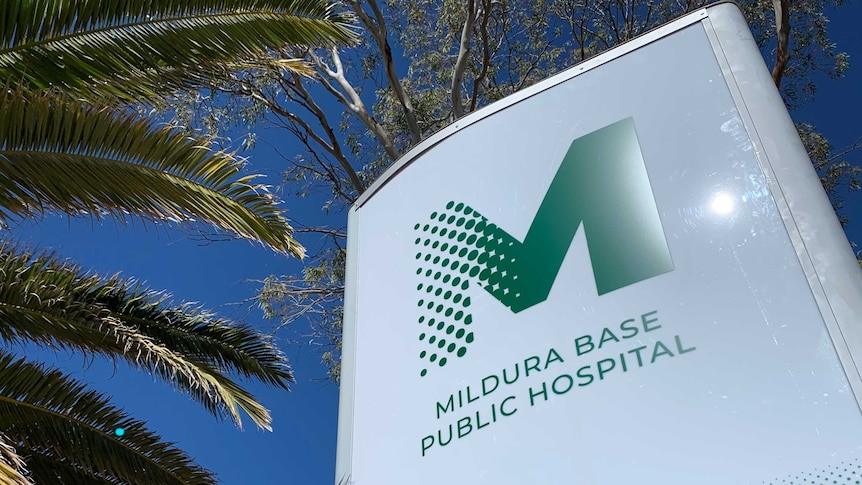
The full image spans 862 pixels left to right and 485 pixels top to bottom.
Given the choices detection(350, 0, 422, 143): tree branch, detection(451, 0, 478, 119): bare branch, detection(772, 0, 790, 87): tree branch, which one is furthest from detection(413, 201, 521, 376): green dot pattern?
detection(772, 0, 790, 87): tree branch

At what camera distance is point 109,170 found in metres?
4.57

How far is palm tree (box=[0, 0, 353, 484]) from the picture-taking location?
4445 millimetres

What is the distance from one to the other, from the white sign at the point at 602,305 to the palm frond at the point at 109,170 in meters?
2.88

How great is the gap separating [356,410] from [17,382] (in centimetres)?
515

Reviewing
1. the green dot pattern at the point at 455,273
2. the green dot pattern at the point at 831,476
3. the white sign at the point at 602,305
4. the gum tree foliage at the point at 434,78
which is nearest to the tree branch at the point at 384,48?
the gum tree foliage at the point at 434,78

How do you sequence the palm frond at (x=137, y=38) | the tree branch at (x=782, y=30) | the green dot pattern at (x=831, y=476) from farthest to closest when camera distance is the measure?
the tree branch at (x=782, y=30)
the palm frond at (x=137, y=38)
the green dot pattern at (x=831, y=476)

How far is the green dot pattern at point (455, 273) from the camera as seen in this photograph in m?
1.83

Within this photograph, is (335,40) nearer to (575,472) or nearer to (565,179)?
(565,179)

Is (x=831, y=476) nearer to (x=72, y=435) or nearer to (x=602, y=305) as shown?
(x=602, y=305)

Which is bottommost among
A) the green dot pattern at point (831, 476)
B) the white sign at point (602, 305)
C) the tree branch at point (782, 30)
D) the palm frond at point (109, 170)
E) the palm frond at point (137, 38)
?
the green dot pattern at point (831, 476)

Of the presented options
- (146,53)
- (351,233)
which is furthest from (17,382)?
(351,233)

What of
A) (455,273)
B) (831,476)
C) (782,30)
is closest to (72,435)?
(455,273)

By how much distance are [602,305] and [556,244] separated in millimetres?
219

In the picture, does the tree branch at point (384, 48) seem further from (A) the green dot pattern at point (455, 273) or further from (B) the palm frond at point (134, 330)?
(A) the green dot pattern at point (455, 273)
